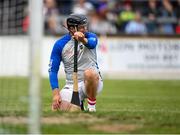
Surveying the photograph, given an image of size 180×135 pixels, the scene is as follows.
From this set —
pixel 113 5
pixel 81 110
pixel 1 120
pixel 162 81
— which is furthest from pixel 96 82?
pixel 113 5

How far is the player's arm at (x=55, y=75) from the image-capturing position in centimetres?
1247

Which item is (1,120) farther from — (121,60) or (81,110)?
(121,60)

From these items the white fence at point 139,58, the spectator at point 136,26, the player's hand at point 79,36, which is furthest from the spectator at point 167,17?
the player's hand at point 79,36

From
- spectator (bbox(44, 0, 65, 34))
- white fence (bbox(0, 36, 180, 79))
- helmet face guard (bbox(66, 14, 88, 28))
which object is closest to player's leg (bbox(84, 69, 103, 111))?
helmet face guard (bbox(66, 14, 88, 28))

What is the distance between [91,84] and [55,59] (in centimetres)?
86

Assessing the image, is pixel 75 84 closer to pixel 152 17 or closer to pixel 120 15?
pixel 120 15

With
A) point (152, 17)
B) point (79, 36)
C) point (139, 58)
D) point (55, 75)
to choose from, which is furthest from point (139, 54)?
point (79, 36)

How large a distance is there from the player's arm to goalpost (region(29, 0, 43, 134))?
11.4 ft

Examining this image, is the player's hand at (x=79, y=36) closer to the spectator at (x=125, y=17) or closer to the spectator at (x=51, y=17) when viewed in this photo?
the spectator at (x=51, y=17)

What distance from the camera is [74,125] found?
33.4ft

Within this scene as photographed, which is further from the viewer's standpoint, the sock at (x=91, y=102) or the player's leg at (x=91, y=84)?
the sock at (x=91, y=102)

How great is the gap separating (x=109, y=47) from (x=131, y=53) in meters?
0.87

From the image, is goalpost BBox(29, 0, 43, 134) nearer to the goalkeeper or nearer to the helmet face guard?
the goalkeeper

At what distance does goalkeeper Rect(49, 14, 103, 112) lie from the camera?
12273 millimetres
